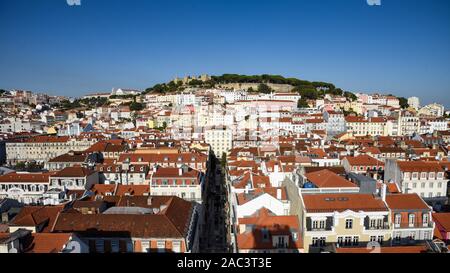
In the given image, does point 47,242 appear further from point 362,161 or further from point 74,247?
point 362,161

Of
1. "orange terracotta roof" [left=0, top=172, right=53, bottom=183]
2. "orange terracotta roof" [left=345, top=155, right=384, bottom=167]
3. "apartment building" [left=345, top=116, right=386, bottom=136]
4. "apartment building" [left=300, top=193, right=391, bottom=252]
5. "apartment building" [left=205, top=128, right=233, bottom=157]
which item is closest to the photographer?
"apartment building" [left=300, top=193, right=391, bottom=252]

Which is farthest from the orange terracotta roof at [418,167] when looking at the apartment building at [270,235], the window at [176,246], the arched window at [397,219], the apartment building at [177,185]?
the window at [176,246]

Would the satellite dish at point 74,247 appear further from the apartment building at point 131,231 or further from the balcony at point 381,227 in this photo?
the balcony at point 381,227

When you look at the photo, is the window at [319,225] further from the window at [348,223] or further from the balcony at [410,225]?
the balcony at [410,225]

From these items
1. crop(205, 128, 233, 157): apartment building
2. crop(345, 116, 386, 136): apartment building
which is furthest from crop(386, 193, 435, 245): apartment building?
crop(345, 116, 386, 136): apartment building

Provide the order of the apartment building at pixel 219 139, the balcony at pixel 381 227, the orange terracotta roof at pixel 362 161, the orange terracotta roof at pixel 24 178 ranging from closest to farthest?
the balcony at pixel 381 227
the orange terracotta roof at pixel 24 178
the orange terracotta roof at pixel 362 161
the apartment building at pixel 219 139

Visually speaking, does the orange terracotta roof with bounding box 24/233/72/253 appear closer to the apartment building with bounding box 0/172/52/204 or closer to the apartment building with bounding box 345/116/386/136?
the apartment building with bounding box 0/172/52/204

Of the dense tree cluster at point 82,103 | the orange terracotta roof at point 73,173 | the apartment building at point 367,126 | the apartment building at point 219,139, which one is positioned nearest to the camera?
the orange terracotta roof at point 73,173

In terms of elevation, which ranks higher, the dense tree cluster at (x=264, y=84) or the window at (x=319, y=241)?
the dense tree cluster at (x=264, y=84)

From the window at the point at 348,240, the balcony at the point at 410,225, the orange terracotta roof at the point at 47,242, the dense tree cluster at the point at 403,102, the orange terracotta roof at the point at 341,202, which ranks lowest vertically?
the window at the point at 348,240

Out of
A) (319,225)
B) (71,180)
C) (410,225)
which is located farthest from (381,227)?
(71,180)

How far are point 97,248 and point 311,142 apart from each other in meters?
17.4

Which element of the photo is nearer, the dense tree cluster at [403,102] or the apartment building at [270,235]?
the apartment building at [270,235]
